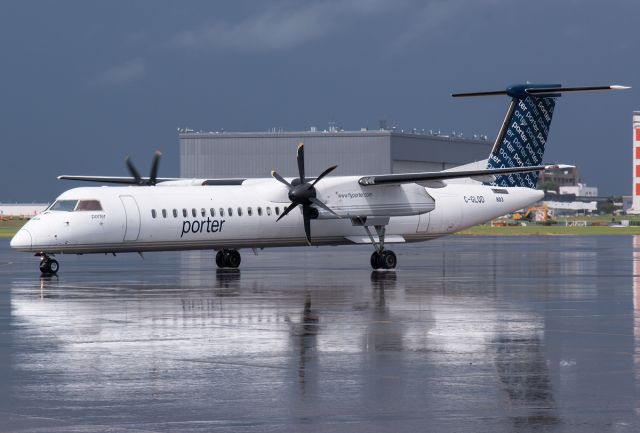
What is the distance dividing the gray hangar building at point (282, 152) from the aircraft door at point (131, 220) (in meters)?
103

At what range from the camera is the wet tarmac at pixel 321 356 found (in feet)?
34.4

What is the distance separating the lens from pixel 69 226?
3128cm

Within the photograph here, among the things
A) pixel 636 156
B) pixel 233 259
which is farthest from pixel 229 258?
pixel 636 156

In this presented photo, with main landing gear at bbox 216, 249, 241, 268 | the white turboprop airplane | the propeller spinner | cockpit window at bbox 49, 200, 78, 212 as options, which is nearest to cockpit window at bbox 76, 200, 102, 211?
the white turboprop airplane

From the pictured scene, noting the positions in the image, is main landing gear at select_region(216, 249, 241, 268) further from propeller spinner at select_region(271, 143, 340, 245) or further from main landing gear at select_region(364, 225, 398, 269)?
main landing gear at select_region(364, 225, 398, 269)

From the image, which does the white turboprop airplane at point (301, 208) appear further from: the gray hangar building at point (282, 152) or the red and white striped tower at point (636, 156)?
the red and white striped tower at point (636, 156)

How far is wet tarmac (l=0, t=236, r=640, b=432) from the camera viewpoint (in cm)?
1049

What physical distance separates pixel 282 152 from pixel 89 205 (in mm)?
107336

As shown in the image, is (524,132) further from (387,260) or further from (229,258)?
(229,258)

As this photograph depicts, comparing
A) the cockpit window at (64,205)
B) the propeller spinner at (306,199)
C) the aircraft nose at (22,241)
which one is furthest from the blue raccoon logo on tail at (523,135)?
the aircraft nose at (22,241)

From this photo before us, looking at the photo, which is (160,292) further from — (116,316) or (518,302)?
(518,302)

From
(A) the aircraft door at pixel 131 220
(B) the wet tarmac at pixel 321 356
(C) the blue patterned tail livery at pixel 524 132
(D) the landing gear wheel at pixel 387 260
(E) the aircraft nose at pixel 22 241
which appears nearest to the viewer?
(B) the wet tarmac at pixel 321 356

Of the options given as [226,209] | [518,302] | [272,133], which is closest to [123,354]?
[518,302]

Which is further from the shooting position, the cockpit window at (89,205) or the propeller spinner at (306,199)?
the propeller spinner at (306,199)
